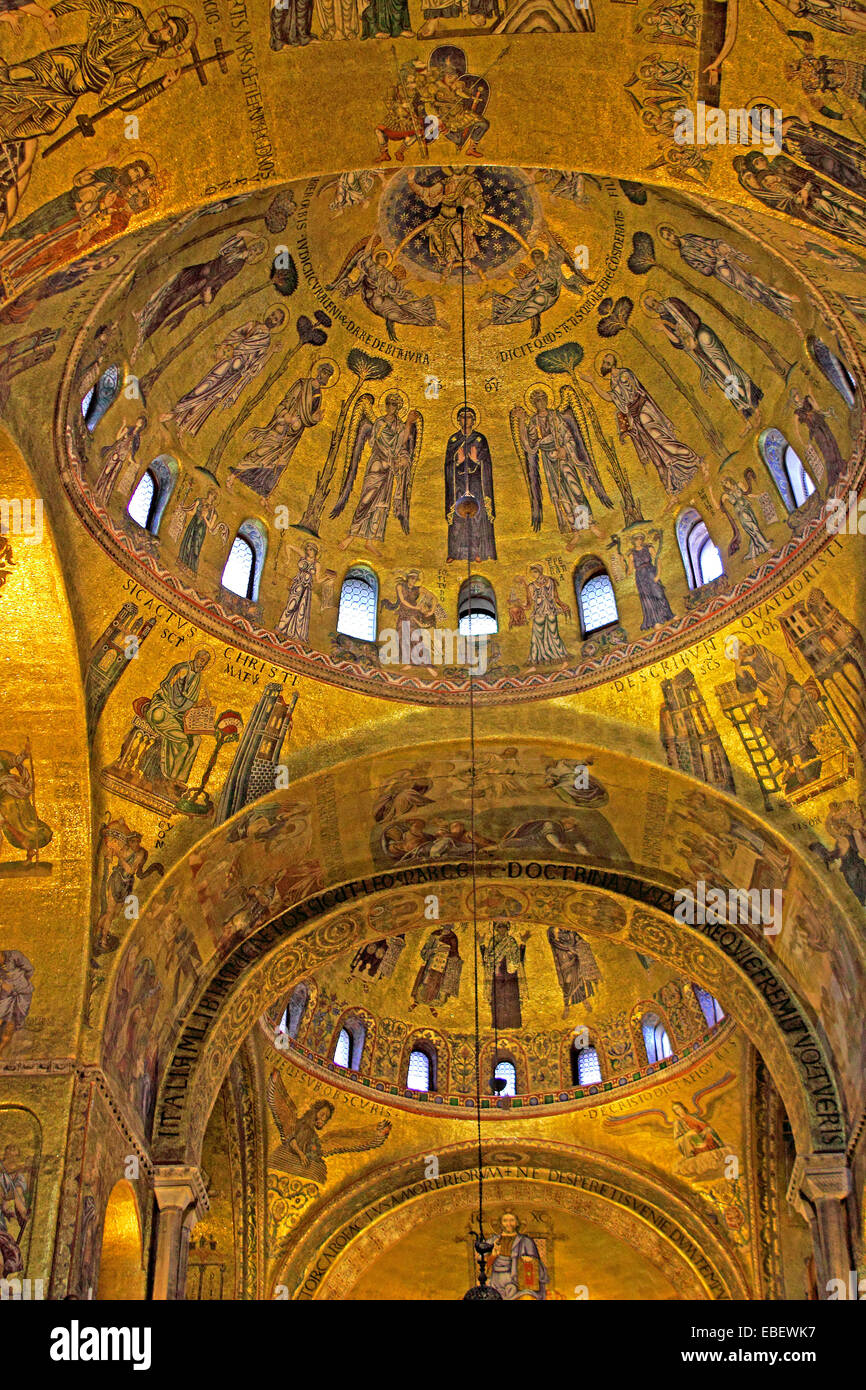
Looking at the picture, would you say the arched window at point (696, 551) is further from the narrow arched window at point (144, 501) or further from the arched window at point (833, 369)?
the narrow arched window at point (144, 501)

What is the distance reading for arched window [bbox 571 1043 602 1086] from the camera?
81.0 ft

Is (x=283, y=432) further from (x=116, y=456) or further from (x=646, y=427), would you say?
(x=646, y=427)

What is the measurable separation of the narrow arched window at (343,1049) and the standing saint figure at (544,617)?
8.88m

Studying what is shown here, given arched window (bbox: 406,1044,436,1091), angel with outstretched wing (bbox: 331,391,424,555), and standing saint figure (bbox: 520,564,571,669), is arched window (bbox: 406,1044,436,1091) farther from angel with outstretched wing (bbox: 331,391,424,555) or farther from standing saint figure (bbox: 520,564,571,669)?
angel with outstretched wing (bbox: 331,391,424,555)

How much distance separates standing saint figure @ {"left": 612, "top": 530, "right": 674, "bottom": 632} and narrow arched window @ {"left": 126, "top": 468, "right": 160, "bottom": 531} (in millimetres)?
5687

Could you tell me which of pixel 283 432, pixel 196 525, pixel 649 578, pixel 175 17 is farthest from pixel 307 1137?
pixel 175 17

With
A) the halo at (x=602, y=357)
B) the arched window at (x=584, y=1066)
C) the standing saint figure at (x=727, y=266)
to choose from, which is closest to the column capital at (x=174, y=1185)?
the arched window at (x=584, y=1066)

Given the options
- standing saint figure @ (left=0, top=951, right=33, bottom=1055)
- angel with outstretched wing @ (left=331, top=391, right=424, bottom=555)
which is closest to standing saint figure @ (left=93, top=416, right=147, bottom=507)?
angel with outstretched wing @ (left=331, top=391, right=424, bottom=555)

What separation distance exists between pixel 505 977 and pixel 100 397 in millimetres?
13367

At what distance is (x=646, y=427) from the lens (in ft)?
61.0

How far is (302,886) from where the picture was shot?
63.6ft

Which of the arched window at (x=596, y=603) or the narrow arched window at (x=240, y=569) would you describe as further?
the arched window at (x=596, y=603)

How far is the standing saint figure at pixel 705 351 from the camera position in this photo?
17516 mm

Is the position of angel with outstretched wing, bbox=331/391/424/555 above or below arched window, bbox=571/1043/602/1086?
above
